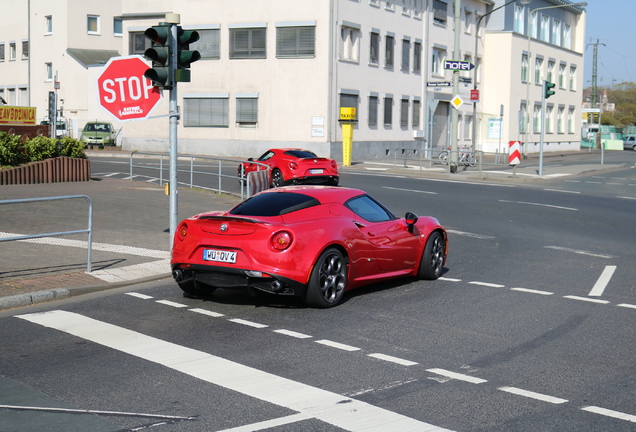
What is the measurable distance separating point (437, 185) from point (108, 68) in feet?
61.6

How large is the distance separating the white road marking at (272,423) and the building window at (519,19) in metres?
66.7

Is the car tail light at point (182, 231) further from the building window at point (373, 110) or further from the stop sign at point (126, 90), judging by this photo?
the building window at point (373, 110)

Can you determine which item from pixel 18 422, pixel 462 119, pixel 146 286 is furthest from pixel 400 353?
pixel 462 119

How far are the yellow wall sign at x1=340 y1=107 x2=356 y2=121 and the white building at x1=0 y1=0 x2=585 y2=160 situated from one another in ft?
5.43

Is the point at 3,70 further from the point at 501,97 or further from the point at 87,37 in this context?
the point at 501,97

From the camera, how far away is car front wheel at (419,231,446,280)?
11.4 meters

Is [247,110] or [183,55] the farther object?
[247,110]

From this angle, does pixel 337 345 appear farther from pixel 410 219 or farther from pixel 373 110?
pixel 373 110

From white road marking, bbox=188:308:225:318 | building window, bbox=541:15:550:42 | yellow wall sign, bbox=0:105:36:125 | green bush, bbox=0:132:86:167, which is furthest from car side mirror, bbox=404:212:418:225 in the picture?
building window, bbox=541:15:550:42

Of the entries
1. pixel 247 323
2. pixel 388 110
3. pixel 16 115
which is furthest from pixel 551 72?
pixel 247 323

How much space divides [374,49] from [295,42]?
18.9 ft

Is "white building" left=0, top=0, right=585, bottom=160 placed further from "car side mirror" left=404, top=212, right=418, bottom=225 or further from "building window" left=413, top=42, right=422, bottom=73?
"car side mirror" left=404, top=212, right=418, bottom=225

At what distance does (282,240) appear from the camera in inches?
358

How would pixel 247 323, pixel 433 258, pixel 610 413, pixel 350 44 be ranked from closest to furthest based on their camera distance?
pixel 610 413, pixel 247 323, pixel 433 258, pixel 350 44
